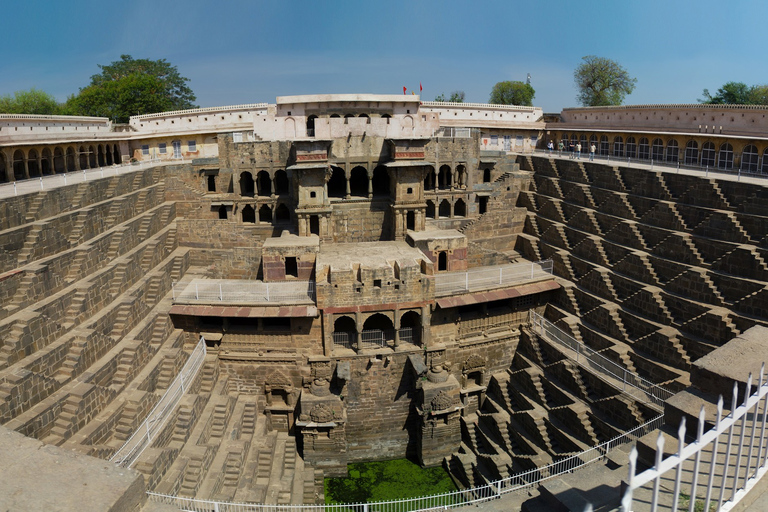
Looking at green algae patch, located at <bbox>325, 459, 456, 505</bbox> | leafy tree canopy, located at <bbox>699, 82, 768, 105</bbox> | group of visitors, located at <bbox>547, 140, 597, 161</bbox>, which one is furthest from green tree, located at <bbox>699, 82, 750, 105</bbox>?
green algae patch, located at <bbox>325, 459, 456, 505</bbox>

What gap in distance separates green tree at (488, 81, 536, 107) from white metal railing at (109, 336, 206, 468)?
193 ft

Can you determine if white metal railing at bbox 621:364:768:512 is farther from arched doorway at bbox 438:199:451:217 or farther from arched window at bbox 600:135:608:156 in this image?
arched window at bbox 600:135:608:156

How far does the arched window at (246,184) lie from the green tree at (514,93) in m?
47.8

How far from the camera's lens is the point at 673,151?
100 feet

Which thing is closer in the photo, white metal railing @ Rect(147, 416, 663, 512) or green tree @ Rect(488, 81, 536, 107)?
white metal railing @ Rect(147, 416, 663, 512)

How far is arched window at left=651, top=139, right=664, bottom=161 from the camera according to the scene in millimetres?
31406

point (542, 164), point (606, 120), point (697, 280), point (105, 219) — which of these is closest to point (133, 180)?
point (105, 219)

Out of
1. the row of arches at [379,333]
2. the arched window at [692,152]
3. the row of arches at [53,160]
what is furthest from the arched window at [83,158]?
the arched window at [692,152]

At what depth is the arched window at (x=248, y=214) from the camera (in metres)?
29.9

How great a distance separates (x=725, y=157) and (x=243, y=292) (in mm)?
23711

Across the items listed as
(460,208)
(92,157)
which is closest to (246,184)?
(460,208)

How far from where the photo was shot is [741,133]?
2772cm

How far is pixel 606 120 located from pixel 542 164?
1135cm

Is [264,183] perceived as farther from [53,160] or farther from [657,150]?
[657,150]
